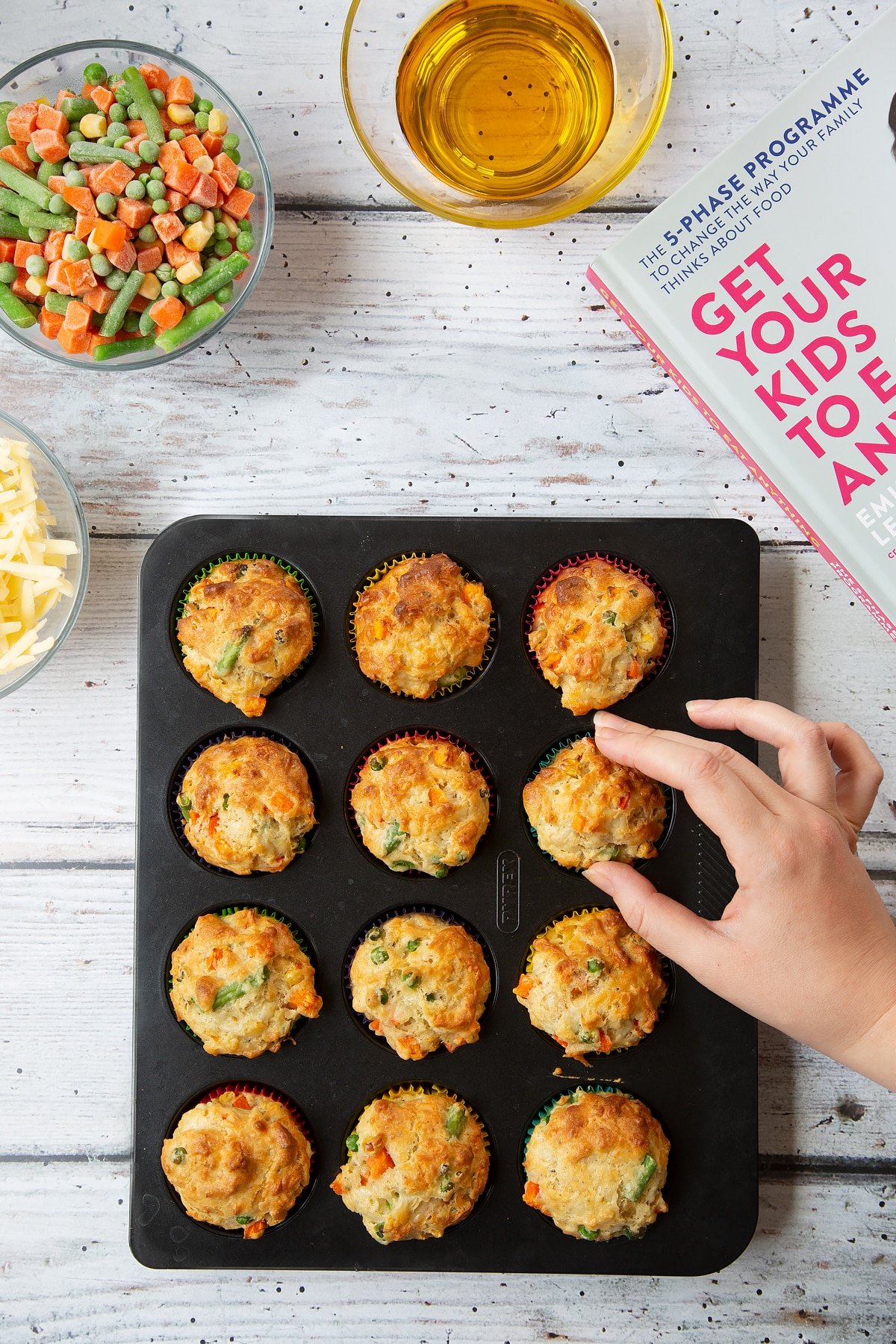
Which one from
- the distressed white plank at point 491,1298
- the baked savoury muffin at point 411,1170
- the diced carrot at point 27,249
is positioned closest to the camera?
the baked savoury muffin at point 411,1170

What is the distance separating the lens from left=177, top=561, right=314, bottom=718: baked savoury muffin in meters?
2.27

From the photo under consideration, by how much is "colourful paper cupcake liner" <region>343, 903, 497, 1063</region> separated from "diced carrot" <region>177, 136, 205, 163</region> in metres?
1.81

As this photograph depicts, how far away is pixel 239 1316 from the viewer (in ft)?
8.20

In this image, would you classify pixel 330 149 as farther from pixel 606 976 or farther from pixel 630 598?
pixel 606 976

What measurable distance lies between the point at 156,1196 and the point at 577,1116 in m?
1.00

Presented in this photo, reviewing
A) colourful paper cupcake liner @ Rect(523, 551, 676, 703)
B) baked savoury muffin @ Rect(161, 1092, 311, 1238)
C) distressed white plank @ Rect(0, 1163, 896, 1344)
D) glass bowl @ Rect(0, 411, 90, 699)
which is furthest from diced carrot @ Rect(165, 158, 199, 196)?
distressed white plank @ Rect(0, 1163, 896, 1344)

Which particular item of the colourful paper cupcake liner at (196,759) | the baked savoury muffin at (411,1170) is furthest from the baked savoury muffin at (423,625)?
the baked savoury muffin at (411,1170)

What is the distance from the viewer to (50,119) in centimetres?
228

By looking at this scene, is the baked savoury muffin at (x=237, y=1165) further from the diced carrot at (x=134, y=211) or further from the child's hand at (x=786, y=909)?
the diced carrot at (x=134, y=211)

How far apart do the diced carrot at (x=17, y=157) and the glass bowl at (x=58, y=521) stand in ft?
1.86

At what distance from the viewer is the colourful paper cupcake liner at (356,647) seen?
2.38 metres

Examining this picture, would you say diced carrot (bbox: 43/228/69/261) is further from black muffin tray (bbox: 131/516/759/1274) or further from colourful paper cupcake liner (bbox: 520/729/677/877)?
colourful paper cupcake liner (bbox: 520/729/677/877)

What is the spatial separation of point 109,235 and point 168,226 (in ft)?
0.44

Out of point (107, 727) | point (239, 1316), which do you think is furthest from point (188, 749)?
point (239, 1316)
